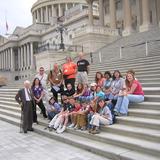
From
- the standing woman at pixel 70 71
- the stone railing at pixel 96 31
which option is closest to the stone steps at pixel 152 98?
the standing woman at pixel 70 71

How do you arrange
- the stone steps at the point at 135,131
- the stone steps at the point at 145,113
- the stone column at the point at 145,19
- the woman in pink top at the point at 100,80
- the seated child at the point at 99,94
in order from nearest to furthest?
A: 1. the stone steps at the point at 135,131
2. the stone steps at the point at 145,113
3. the seated child at the point at 99,94
4. the woman in pink top at the point at 100,80
5. the stone column at the point at 145,19

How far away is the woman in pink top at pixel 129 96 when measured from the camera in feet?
32.1

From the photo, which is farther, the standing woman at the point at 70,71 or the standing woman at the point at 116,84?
the standing woman at the point at 70,71

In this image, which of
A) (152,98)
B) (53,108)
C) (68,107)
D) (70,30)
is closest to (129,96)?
(152,98)

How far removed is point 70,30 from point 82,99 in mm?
55303

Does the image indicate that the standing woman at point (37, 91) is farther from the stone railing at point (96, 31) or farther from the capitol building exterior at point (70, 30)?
the stone railing at point (96, 31)

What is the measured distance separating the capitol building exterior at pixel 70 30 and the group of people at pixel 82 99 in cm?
→ 2051

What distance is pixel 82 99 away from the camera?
36.0 feet

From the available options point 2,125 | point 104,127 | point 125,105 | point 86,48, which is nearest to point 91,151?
point 104,127

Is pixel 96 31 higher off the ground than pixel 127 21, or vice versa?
pixel 127 21

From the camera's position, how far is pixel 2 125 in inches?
563

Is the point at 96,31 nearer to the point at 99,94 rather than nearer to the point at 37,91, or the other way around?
the point at 37,91

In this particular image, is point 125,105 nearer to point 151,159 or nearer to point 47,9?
point 151,159

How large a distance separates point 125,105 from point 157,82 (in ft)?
8.76
